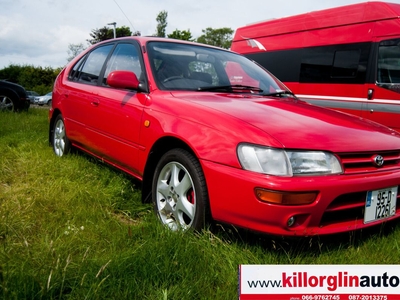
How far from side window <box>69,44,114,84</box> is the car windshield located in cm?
81

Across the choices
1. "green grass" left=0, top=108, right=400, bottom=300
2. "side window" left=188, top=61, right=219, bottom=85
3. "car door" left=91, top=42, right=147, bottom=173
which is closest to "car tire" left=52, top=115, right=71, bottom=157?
"car door" left=91, top=42, right=147, bottom=173

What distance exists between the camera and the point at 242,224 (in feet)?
6.85

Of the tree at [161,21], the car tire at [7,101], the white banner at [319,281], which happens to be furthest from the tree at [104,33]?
the white banner at [319,281]

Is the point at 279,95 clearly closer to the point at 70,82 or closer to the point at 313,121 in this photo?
the point at 313,121

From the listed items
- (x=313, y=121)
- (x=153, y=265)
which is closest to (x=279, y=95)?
(x=313, y=121)

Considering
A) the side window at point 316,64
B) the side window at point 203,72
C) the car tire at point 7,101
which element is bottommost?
the car tire at point 7,101

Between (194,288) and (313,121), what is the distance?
125 centimetres

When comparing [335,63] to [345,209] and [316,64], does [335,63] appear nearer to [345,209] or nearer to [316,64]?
[316,64]

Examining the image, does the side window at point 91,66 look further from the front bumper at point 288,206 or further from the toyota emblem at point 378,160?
the toyota emblem at point 378,160

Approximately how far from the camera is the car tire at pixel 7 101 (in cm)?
883

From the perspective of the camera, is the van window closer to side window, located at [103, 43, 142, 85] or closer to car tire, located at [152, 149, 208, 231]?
side window, located at [103, 43, 142, 85]

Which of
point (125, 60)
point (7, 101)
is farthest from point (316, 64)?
point (7, 101)

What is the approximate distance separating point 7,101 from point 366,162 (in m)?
8.75

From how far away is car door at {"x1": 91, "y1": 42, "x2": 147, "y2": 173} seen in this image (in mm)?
2951
